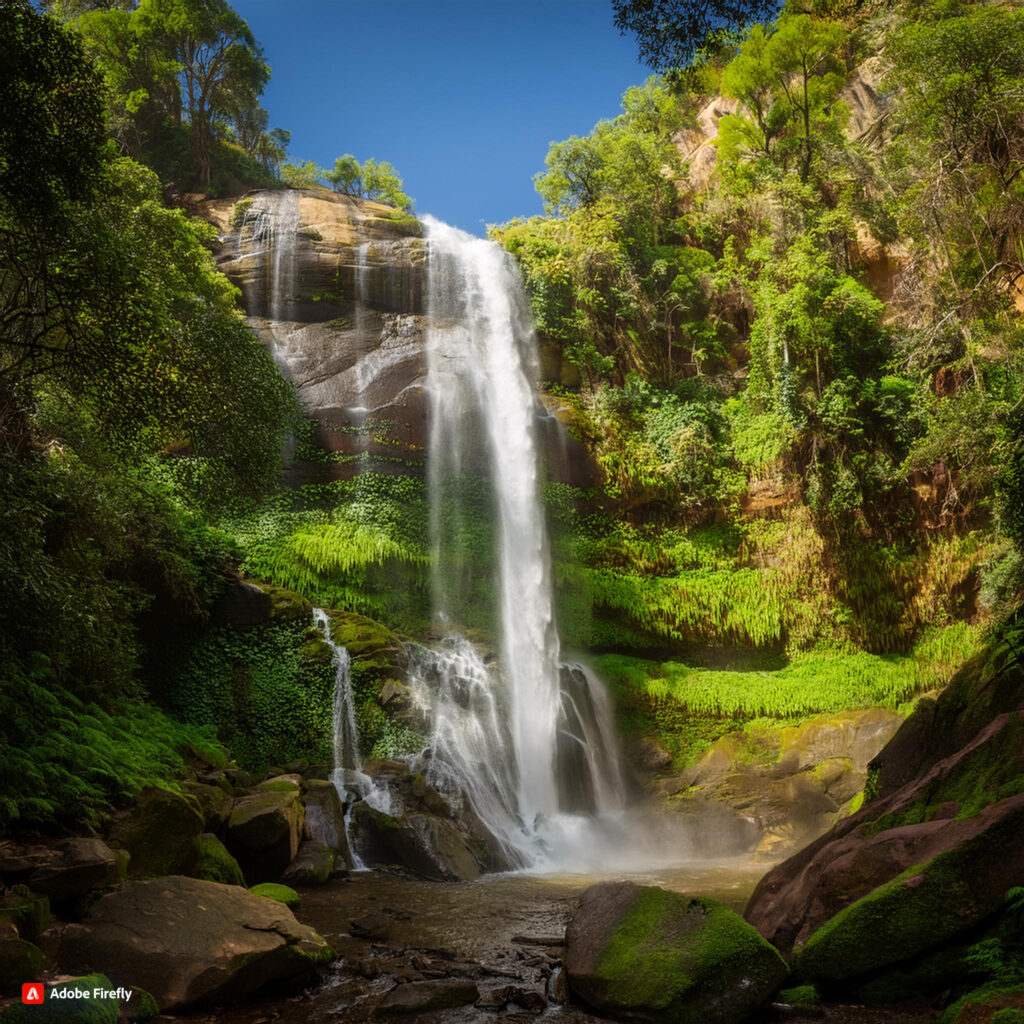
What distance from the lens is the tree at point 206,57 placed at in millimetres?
23484

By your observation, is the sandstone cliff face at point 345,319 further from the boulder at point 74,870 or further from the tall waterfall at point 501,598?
the boulder at point 74,870

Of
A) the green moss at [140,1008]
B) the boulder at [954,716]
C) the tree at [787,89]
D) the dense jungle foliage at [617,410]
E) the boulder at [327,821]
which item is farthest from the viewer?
the tree at [787,89]

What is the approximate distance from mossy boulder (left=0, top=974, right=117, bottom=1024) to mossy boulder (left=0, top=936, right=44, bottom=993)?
0.70 feet

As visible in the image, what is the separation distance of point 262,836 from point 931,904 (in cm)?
683

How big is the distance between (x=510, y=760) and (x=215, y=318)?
9239mm

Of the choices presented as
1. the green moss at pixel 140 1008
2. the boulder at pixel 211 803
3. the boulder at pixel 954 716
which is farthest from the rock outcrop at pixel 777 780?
the green moss at pixel 140 1008

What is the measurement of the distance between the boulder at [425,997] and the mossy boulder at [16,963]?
2.12m

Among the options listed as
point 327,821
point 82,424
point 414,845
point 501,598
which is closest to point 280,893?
point 327,821

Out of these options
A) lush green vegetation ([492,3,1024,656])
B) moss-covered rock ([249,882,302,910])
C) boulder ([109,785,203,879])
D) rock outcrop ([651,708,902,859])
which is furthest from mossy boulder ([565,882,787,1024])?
rock outcrop ([651,708,902,859])

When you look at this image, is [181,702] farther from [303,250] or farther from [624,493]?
[303,250]

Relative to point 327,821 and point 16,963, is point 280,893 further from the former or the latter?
point 16,963

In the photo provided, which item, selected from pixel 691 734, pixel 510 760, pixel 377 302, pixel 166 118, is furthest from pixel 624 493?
pixel 166 118

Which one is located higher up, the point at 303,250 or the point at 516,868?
the point at 303,250

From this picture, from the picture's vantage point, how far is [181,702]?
1218cm
